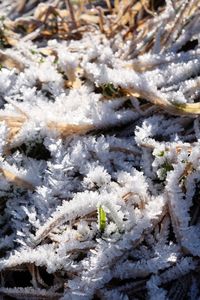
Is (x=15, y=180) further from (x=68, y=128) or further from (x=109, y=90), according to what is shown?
(x=109, y=90)

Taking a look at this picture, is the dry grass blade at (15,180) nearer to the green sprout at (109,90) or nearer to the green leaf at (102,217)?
the green leaf at (102,217)

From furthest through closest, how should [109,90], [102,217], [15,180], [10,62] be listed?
[10,62], [109,90], [15,180], [102,217]

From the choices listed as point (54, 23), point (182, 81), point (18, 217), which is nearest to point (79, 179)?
point (18, 217)

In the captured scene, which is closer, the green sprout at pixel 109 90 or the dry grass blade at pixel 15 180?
the dry grass blade at pixel 15 180

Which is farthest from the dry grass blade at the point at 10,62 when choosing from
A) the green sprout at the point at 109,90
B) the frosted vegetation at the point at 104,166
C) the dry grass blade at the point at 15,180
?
the dry grass blade at the point at 15,180

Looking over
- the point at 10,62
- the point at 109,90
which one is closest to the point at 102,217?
the point at 109,90

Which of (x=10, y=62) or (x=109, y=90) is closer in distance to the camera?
(x=109, y=90)

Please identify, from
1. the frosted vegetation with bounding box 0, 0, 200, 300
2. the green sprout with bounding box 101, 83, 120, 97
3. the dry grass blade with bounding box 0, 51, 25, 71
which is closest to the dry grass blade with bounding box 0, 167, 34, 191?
the frosted vegetation with bounding box 0, 0, 200, 300

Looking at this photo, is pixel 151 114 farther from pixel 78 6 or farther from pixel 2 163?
pixel 78 6
